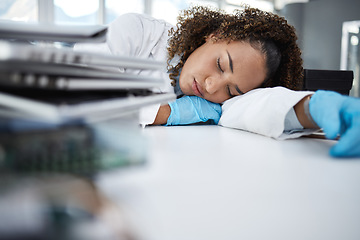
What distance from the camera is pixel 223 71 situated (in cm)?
78

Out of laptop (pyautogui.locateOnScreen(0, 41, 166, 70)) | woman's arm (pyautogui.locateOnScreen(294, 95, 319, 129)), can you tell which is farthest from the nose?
laptop (pyautogui.locateOnScreen(0, 41, 166, 70))

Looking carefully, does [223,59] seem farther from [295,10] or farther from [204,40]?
[295,10]

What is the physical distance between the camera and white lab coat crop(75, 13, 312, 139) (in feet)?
1.57

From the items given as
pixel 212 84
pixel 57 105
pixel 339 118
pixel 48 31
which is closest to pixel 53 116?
pixel 57 105

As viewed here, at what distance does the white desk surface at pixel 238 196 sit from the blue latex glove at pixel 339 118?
2 centimetres

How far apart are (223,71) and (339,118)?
0.42m

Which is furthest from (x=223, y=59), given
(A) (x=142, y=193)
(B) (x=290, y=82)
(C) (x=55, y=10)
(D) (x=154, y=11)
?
(D) (x=154, y=11)

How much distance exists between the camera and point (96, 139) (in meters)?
0.19

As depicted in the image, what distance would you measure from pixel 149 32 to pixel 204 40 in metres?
0.19

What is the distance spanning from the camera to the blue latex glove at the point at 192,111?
68 centimetres

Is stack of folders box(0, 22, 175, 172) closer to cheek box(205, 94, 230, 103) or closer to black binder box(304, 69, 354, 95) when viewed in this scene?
cheek box(205, 94, 230, 103)

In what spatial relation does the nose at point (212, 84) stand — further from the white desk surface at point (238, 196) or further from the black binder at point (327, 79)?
the black binder at point (327, 79)

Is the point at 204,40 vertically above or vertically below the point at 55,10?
below

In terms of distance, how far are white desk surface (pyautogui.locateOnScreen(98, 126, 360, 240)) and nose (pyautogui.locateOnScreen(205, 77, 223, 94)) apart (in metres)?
0.45
